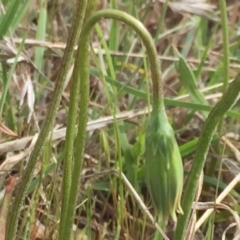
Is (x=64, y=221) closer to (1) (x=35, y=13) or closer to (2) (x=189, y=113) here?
(2) (x=189, y=113)

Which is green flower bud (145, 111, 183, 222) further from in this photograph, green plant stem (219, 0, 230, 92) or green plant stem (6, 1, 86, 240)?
green plant stem (219, 0, 230, 92)

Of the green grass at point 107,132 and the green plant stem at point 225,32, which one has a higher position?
the green plant stem at point 225,32

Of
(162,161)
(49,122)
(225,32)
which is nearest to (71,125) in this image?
(49,122)

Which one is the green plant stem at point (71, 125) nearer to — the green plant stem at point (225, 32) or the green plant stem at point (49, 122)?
the green plant stem at point (49, 122)

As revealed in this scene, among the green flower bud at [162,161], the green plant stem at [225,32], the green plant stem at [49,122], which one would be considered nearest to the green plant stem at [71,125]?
the green plant stem at [49,122]

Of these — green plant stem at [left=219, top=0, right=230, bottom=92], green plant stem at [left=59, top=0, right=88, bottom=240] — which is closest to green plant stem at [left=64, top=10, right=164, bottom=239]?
green plant stem at [left=59, top=0, right=88, bottom=240]

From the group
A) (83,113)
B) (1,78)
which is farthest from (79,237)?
(1,78)

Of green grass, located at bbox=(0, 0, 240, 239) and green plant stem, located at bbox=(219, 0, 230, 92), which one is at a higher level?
green plant stem, located at bbox=(219, 0, 230, 92)
